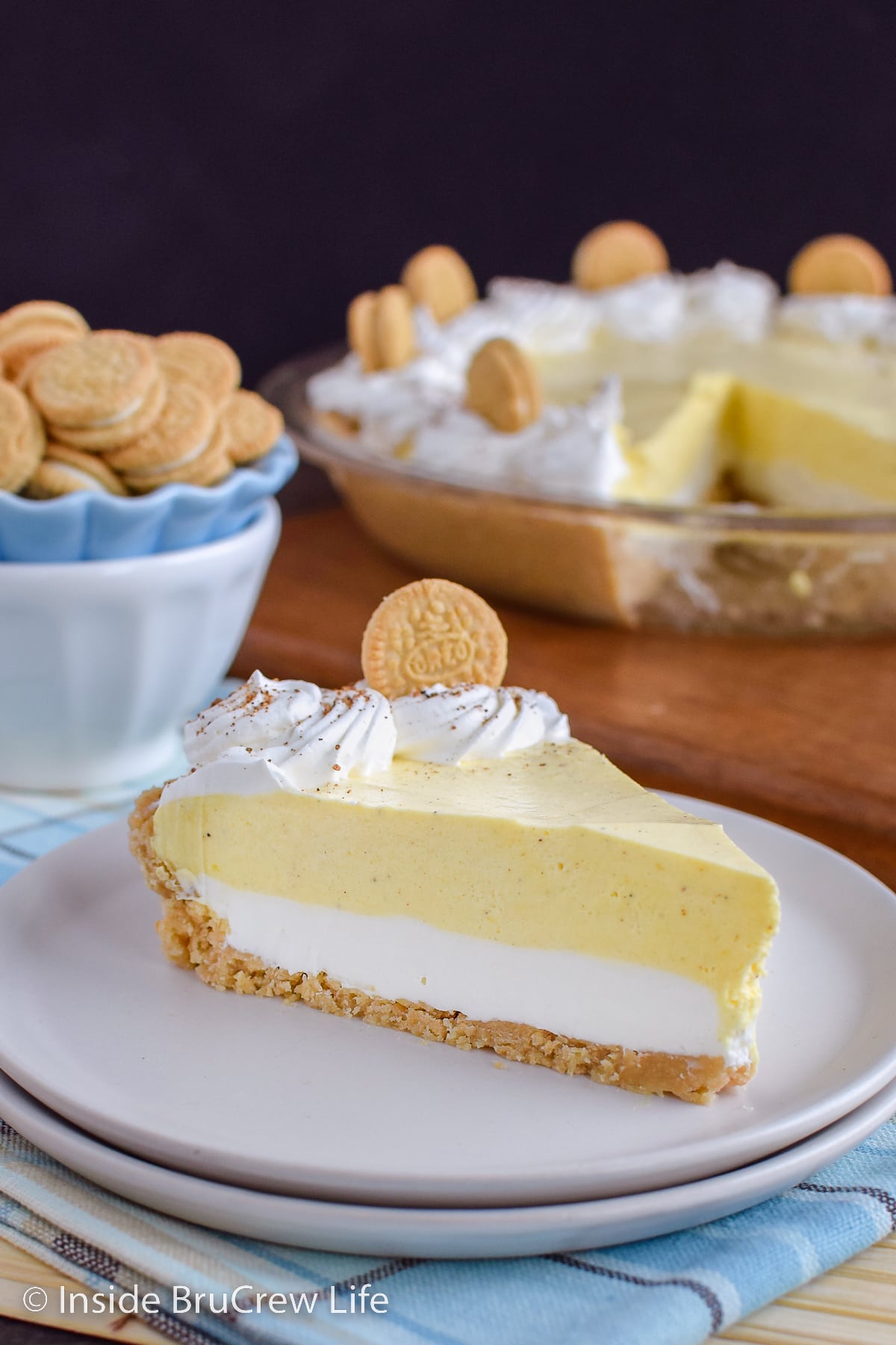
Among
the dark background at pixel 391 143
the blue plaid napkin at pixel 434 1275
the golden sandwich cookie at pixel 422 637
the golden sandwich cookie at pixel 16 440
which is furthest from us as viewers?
the dark background at pixel 391 143

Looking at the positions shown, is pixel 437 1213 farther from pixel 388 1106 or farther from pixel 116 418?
pixel 116 418

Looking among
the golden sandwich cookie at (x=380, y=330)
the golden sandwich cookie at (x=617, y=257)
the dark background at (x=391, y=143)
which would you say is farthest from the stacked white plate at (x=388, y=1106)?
the golden sandwich cookie at (x=617, y=257)

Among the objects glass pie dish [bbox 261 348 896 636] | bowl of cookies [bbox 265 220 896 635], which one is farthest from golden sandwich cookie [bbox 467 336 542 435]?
glass pie dish [bbox 261 348 896 636]

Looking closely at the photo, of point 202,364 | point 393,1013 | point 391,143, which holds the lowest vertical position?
point 393,1013

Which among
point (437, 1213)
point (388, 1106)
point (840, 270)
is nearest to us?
point (437, 1213)

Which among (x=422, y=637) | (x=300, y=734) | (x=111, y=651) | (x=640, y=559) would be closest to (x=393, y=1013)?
(x=300, y=734)

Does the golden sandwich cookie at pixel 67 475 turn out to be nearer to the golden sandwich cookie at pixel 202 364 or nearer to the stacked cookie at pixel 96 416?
the stacked cookie at pixel 96 416

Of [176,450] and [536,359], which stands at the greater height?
[176,450]
